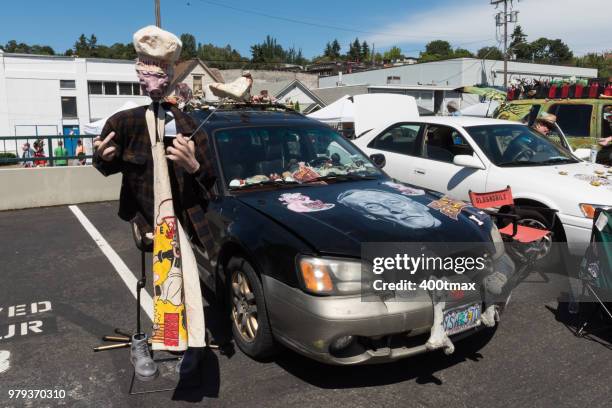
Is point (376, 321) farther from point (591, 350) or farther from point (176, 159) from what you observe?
point (591, 350)

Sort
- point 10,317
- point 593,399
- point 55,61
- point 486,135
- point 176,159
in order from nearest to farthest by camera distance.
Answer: point 176,159
point 593,399
point 10,317
point 486,135
point 55,61

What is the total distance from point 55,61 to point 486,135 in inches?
1856

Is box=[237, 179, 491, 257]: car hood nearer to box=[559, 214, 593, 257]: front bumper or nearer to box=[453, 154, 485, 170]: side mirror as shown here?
box=[559, 214, 593, 257]: front bumper

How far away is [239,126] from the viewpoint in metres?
4.46

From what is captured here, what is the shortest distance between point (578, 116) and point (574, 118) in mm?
67

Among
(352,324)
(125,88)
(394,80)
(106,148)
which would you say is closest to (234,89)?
(106,148)

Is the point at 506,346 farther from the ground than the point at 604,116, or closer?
closer

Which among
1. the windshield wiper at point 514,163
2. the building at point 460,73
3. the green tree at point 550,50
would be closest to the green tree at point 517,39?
the building at point 460,73

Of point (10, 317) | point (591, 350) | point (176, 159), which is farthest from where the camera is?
point (10, 317)

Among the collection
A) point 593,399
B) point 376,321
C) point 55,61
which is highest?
point 55,61

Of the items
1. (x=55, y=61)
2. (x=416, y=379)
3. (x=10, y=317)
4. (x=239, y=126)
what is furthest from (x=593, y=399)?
(x=55, y=61)

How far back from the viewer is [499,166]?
5793 mm

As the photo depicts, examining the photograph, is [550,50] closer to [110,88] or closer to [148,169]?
[110,88]

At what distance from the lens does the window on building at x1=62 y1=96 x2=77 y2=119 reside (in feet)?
150
